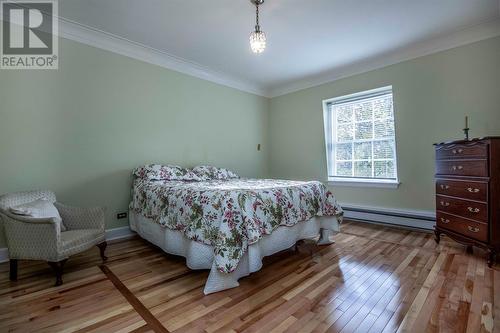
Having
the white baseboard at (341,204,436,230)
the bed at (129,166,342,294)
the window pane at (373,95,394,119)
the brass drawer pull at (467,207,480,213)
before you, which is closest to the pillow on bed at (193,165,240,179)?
the bed at (129,166,342,294)

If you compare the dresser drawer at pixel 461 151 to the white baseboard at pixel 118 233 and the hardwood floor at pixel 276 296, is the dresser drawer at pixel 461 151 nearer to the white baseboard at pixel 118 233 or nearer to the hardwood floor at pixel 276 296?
the hardwood floor at pixel 276 296

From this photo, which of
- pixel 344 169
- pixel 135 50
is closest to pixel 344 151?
pixel 344 169

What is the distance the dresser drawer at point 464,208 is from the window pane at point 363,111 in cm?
163

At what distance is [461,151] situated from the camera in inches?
97.4

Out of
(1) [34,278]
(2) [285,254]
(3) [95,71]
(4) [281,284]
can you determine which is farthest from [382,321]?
(3) [95,71]

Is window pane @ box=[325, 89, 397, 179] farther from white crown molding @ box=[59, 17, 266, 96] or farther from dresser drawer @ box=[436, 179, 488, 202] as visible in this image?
white crown molding @ box=[59, 17, 266, 96]

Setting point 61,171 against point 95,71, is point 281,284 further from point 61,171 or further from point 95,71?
point 95,71

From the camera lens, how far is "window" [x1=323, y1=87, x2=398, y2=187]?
368 cm

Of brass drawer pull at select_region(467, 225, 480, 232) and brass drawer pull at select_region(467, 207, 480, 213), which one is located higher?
brass drawer pull at select_region(467, 207, 480, 213)

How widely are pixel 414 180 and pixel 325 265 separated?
2.05 metres

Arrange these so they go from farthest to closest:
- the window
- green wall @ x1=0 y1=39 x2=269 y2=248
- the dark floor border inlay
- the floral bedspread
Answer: the window, green wall @ x1=0 y1=39 x2=269 y2=248, the floral bedspread, the dark floor border inlay

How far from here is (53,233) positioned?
6.27 ft

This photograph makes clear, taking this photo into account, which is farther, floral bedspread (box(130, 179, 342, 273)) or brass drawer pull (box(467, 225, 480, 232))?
brass drawer pull (box(467, 225, 480, 232))

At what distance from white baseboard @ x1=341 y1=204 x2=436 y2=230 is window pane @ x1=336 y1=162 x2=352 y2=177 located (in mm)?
542
